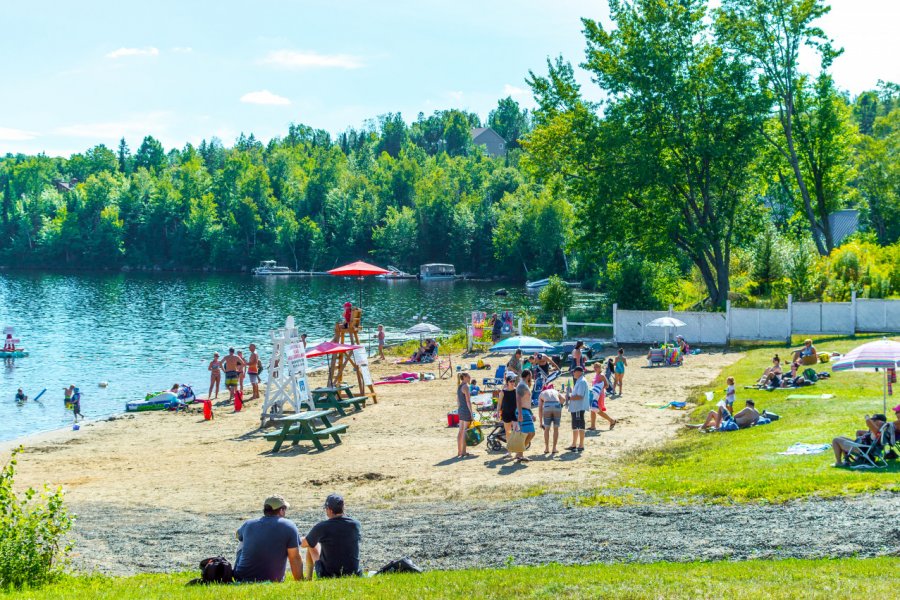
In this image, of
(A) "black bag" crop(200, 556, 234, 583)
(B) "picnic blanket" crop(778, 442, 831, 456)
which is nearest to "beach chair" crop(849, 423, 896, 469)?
(B) "picnic blanket" crop(778, 442, 831, 456)

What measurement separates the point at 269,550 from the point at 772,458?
30.5 feet

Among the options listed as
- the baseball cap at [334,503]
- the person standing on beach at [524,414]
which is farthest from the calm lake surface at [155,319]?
the baseball cap at [334,503]

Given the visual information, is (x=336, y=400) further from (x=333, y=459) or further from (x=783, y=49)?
(x=783, y=49)

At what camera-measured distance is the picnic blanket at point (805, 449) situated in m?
15.3

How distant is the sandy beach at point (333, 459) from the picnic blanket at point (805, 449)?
10.8ft

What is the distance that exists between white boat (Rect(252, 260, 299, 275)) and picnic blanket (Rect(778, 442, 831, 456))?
384 ft

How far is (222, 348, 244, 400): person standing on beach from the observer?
3100cm

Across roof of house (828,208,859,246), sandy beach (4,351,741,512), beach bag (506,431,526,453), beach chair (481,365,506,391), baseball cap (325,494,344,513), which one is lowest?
sandy beach (4,351,741,512)

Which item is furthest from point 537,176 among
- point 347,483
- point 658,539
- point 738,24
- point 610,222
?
point 658,539

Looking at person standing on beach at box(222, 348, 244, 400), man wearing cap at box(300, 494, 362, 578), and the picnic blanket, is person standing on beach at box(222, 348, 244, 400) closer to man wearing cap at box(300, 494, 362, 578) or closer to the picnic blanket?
the picnic blanket

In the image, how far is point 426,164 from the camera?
504 ft

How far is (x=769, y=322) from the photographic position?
35.3 metres

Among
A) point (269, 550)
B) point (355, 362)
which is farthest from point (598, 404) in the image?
point (269, 550)

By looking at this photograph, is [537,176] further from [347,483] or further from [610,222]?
[347,483]
